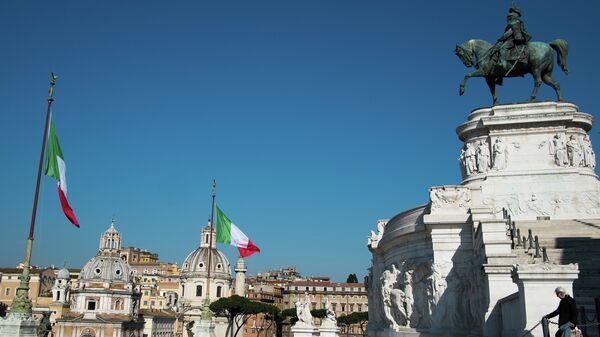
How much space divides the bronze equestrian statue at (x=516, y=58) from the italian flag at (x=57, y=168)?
57.0ft

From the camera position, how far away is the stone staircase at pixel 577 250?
554 inches

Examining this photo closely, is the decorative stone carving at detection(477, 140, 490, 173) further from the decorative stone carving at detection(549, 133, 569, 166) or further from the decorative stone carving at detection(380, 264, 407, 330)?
the decorative stone carving at detection(380, 264, 407, 330)

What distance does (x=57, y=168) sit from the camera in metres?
18.5

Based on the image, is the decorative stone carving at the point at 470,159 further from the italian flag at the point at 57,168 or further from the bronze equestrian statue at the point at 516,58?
the italian flag at the point at 57,168

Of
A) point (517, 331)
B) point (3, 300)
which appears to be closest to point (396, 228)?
point (517, 331)

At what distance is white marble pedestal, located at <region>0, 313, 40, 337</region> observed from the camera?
43.0 feet

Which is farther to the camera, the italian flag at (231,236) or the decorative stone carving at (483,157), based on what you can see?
the italian flag at (231,236)

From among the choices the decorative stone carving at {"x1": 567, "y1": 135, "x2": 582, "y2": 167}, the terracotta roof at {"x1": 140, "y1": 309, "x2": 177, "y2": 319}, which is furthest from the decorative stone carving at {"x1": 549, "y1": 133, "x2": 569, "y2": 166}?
the terracotta roof at {"x1": 140, "y1": 309, "x2": 177, "y2": 319}

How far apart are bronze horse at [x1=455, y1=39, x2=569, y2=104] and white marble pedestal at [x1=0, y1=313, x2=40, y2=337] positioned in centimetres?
2042

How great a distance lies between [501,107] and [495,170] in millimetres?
2797

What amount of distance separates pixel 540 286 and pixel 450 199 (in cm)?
912

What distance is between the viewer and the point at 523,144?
25.3 meters

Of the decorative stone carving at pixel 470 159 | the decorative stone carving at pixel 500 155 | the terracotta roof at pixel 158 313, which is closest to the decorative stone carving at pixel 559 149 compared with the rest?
the decorative stone carving at pixel 500 155

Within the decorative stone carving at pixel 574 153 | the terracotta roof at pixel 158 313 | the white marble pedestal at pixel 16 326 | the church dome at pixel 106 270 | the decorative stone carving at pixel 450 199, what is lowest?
the white marble pedestal at pixel 16 326
